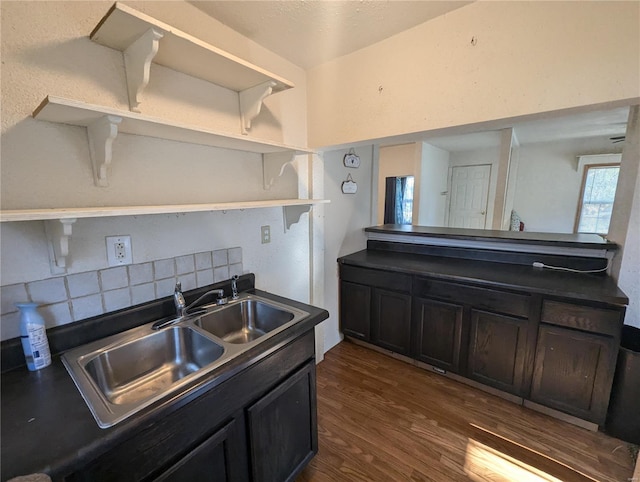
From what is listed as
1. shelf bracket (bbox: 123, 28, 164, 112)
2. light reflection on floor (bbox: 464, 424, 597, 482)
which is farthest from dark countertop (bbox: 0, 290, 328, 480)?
light reflection on floor (bbox: 464, 424, 597, 482)

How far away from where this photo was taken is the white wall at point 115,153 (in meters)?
0.92

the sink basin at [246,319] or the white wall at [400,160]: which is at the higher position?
the white wall at [400,160]

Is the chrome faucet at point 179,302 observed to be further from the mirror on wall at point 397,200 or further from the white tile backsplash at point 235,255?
the mirror on wall at point 397,200

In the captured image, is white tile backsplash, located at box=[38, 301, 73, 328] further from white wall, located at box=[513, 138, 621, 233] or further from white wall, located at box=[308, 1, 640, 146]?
white wall, located at box=[513, 138, 621, 233]

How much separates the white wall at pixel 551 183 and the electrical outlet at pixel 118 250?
255 inches

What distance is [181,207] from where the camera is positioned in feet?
3.49

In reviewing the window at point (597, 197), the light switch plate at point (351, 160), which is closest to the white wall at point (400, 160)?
the light switch plate at point (351, 160)

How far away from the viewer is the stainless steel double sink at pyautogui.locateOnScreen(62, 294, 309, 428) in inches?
36.5

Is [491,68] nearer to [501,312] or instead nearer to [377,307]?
[501,312]

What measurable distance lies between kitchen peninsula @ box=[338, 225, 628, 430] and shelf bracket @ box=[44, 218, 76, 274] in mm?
1899

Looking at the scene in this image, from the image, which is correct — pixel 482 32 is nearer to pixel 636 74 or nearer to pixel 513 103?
pixel 513 103

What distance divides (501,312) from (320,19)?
6.68ft

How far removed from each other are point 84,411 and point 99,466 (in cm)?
15

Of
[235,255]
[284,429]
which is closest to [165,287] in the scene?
[235,255]
